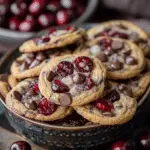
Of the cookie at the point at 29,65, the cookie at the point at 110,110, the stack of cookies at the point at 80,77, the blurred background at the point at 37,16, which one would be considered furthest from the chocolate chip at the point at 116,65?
the blurred background at the point at 37,16

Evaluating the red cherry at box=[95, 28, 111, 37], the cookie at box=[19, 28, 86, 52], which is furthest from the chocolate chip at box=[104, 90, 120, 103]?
the red cherry at box=[95, 28, 111, 37]

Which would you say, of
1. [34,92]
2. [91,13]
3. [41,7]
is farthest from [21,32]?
[34,92]

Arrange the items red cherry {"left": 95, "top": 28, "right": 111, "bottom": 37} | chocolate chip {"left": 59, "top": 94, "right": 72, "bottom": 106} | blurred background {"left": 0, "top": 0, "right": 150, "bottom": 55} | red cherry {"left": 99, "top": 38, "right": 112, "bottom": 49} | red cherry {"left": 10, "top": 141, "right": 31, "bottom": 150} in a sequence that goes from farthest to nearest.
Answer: blurred background {"left": 0, "top": 0, "right": 150, "bottom": 55} < red cherry {"left": 95, "top": 28, "right": 111, "bottom": 37} < red cherry {"left": 99, "top": 38, "right": 112, "bottom": 49} < red cherry {"left": 10, "top": 141, "right": 31, "bottom": 150} < chocolate chip {"left": 59, "top": 94, "right": 72, "bottom": 106}

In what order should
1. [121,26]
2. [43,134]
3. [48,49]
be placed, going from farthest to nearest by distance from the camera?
[121,26] < [48,49] < [43,134]

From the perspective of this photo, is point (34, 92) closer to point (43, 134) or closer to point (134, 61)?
point (43, 134)

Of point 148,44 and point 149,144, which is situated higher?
point 148,44

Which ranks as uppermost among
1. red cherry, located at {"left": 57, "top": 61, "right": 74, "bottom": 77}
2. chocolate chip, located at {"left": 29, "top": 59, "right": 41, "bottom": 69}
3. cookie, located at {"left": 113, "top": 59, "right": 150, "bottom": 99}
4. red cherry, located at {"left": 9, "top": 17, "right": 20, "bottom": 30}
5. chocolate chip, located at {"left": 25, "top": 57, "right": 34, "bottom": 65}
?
red cherry, located at {"left": 57, "top": 61, "right": 74, "bottom": 77}

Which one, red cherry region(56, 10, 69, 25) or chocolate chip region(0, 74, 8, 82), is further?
red cherry region(56, 10, 69, 25)

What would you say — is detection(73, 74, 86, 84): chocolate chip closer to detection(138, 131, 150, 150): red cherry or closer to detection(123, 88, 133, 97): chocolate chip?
detection(123, 88, 133, 97): chocolate chip
